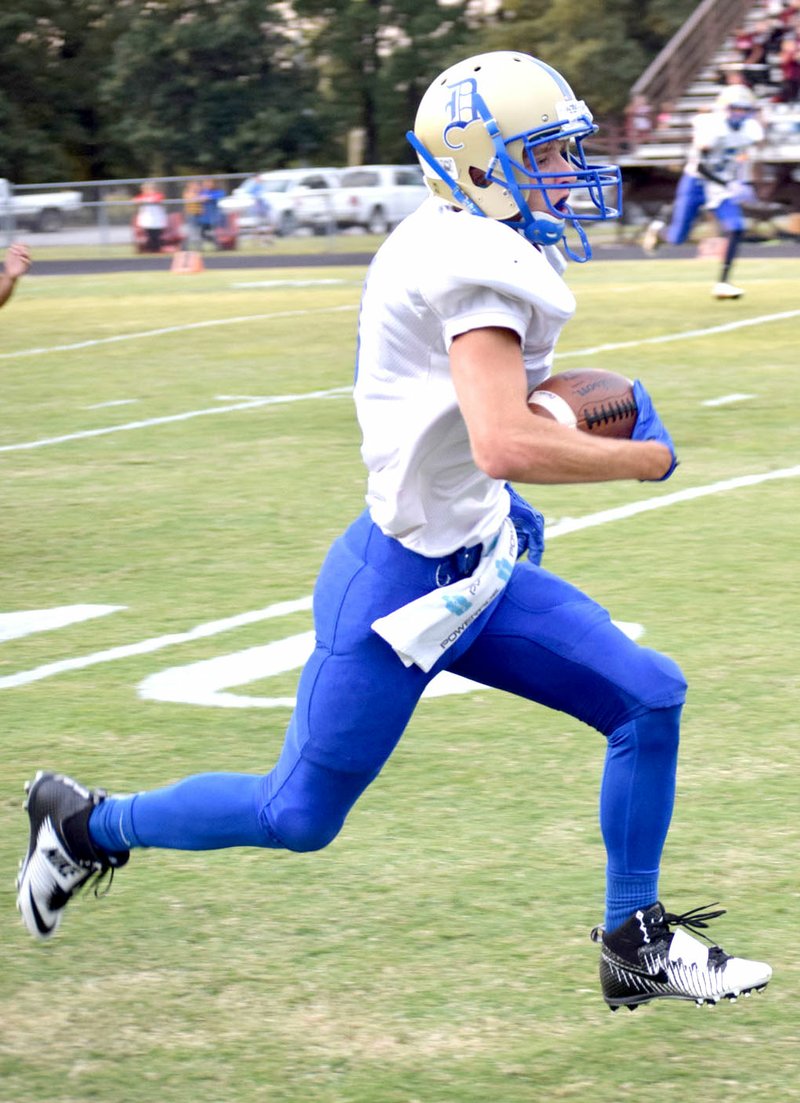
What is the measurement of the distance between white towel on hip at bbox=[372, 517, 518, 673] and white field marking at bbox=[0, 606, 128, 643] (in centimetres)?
331

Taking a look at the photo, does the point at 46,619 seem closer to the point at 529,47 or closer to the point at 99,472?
the point at 99,472

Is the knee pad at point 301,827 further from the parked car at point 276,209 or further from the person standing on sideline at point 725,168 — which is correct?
the parked car at point 276,209

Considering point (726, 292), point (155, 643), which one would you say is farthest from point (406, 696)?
point (726, 292)

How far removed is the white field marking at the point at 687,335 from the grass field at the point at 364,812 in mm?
2911

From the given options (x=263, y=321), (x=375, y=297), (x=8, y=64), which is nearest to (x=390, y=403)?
(x=375, y=297)

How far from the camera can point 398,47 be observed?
47.7 metres

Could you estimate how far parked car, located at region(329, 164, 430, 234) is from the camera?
30.7 meters

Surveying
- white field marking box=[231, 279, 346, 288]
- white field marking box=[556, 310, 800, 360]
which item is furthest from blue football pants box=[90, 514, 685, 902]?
white field marking box=[231, 279, 346, 288]

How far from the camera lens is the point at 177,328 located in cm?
1670

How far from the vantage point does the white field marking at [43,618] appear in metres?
6.46

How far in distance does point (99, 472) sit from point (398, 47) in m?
40.0

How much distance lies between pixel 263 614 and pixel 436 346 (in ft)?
11.4

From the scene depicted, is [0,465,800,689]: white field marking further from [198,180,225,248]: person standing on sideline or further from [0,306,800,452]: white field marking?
[198,180,225,248]: person standing on sideline

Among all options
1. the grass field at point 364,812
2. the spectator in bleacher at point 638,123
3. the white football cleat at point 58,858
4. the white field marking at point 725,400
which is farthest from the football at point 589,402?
the spectator in bleacher at point 638,123
